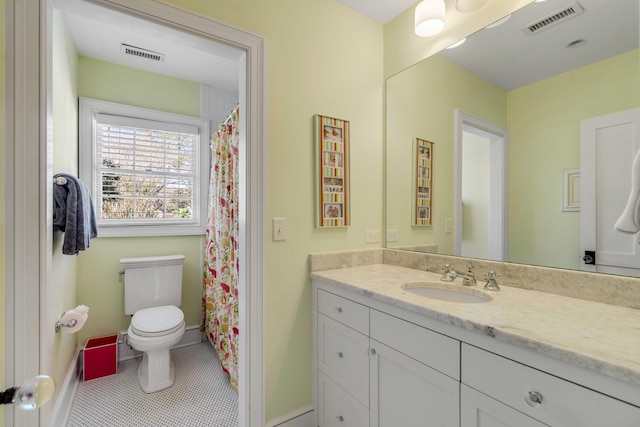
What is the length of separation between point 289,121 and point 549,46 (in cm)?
124

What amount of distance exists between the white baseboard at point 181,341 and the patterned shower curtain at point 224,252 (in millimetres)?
168

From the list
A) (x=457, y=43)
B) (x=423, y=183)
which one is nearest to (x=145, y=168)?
(x=423, y=183)

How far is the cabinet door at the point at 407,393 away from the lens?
0.92m

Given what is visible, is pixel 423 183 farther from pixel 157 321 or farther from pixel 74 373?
pixel 74 373

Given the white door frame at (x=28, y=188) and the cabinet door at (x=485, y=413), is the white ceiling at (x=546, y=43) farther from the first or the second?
the white door frame at (x=28, y=188)

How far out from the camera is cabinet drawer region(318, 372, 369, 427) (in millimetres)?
1256

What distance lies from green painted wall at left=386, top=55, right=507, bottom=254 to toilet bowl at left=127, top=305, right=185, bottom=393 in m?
1.67

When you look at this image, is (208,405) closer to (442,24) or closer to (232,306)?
(232,306)

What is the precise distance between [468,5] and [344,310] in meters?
1.65

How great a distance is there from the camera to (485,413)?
814 millimetres

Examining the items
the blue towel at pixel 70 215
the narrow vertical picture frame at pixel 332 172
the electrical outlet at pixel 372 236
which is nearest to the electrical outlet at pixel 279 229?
the narrow vertical picture frame at pixel 332 172

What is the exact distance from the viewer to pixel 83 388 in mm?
1980

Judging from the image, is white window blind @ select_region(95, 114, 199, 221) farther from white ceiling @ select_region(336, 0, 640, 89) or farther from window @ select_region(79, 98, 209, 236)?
white ceiling @ select_region(336, 0, 640, 89)

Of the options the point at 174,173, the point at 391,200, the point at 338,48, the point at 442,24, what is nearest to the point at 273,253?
the point at 391,200
